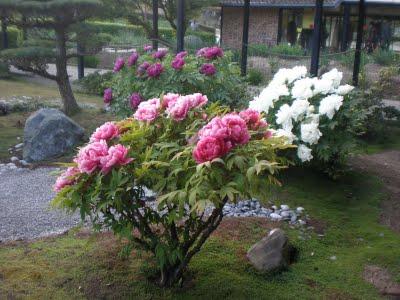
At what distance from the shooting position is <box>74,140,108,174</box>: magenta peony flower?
2947mm

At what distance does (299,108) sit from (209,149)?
2.93 meters

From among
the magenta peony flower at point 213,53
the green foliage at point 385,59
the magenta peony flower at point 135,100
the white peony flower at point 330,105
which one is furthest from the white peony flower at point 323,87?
the green foliage at point 385,59

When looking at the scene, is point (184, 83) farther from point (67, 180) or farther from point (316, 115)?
point (67, 180)

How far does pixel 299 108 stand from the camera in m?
5.52

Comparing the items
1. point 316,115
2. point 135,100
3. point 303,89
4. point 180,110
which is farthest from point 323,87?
point 180,110

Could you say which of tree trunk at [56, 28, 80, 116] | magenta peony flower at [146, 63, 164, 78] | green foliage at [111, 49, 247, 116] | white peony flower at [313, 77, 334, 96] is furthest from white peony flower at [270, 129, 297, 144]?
tree trunk at [56, 28, 80, 116]

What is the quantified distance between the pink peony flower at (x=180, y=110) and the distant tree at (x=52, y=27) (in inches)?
226

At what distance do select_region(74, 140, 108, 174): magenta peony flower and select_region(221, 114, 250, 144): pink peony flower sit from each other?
683 mm

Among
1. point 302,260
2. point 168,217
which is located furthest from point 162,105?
point 302,260

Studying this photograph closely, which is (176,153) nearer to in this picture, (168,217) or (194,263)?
(168,217)

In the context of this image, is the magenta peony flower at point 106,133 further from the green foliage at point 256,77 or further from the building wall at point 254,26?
the building wall at point 254,26

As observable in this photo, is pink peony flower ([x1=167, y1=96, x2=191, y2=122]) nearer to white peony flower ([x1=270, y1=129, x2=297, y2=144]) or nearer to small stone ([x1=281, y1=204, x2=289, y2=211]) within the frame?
white peony flower ([x1=270, y1=129, x2=297, y2=144])

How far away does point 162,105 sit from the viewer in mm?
3439

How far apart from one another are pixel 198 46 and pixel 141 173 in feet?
36.6
